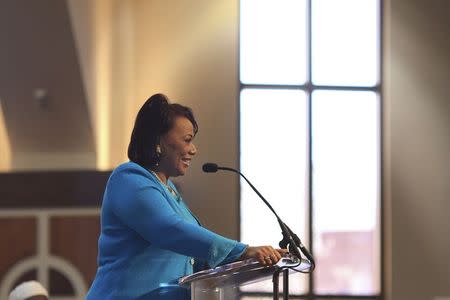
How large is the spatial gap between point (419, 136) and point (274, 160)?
1105 mm

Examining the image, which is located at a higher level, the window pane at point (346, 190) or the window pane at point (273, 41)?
the window pane at point (273, 41)

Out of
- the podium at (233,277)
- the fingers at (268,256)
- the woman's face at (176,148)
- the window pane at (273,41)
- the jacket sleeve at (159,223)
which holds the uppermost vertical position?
the window pane at (273,41)

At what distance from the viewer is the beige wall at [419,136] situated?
625 centimetres

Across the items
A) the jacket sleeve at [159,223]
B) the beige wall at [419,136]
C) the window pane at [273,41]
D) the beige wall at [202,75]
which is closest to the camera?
the jacket sleeve at [159,223]

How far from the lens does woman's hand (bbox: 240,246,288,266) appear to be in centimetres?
182

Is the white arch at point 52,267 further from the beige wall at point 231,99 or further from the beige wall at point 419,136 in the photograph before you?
A: the beige wall at point 419,136

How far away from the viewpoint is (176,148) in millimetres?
2057

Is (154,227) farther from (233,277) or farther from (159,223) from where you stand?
(233,277)

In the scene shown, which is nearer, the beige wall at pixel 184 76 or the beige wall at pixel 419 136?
the beige wall at pixel 184 76

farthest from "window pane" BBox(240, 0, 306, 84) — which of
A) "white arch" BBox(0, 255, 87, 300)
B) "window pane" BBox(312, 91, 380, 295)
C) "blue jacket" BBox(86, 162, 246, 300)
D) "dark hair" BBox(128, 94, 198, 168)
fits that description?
"blue jacket" BBox(86, 162, 246, 300)

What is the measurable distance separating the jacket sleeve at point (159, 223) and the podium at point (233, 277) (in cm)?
8

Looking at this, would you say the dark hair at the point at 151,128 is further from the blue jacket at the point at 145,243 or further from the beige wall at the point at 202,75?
the beige wall at the point at 202,75

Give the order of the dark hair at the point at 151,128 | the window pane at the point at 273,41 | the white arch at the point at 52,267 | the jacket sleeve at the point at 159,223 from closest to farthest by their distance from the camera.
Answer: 1. the jacket sleeve at the point at 159,223
2. the dark hair at the point at 151,128
3. the white arch at the point at 52,267
4. the window pane at the point at 273,41

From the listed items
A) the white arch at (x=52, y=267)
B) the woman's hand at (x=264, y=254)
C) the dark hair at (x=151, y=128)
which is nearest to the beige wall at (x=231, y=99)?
the white arch at (x=52, y=267)
